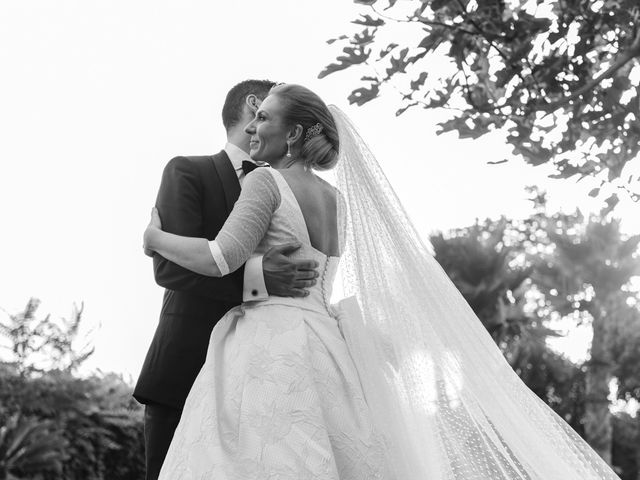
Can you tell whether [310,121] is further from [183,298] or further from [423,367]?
[423,367]

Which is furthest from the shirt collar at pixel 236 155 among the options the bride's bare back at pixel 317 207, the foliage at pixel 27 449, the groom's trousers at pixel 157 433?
the foliage at pixel 27 449

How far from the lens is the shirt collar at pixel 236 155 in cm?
394

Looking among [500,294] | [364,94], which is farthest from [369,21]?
[500,294]

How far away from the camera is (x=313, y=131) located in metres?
3.35

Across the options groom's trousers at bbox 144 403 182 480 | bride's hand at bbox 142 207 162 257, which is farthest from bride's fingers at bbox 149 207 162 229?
groom's trousers at bbox 144 403 182 480

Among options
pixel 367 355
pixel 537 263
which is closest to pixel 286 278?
pixel 367 355

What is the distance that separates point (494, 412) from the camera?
10.3 ft

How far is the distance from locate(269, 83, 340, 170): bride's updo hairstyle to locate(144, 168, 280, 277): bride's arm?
0.91 ft

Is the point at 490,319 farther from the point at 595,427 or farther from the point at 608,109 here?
the point at 608,109

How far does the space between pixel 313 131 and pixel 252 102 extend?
0.95 m

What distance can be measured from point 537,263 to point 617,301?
2240 mm

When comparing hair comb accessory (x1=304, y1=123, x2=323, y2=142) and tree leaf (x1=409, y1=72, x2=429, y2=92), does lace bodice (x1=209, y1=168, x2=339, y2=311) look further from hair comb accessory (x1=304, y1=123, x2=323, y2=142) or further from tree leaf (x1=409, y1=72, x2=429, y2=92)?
tree leaf (x1=409, y1=72, x2=429, y2=92)

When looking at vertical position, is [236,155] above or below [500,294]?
above

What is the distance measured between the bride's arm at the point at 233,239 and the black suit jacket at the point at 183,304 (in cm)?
32
